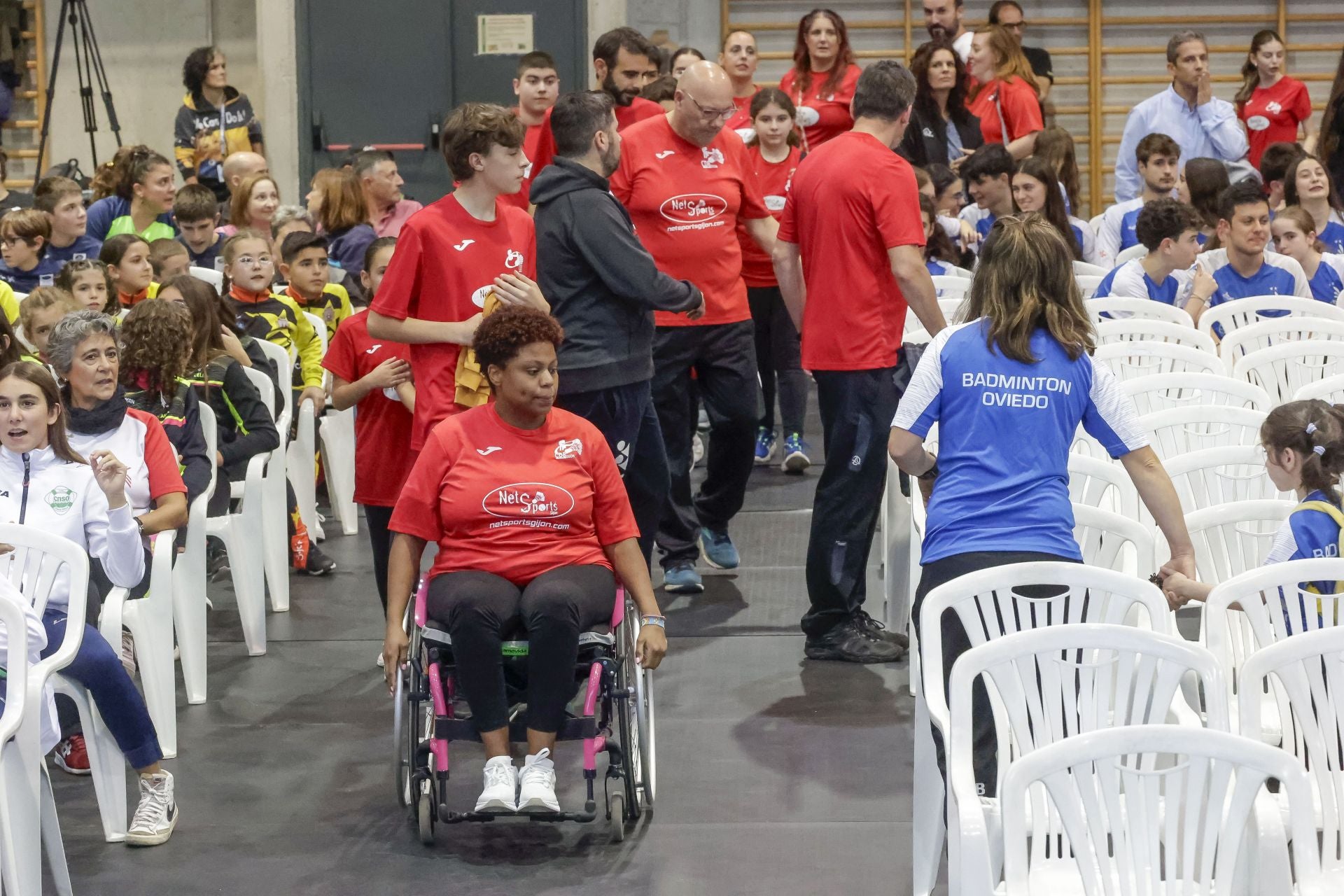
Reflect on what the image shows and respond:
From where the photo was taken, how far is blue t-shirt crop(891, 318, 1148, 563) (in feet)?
10.3

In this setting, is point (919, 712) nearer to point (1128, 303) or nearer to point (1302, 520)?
point (1302, 520)

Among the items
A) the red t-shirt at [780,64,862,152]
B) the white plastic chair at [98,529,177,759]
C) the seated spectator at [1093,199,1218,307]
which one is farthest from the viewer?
the red t-shirt at [780,64,862,152]

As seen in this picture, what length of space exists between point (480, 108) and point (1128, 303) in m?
2.73

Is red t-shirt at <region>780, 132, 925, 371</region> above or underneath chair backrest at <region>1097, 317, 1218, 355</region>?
above

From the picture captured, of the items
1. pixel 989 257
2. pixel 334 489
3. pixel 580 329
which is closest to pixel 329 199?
pixel 334 489

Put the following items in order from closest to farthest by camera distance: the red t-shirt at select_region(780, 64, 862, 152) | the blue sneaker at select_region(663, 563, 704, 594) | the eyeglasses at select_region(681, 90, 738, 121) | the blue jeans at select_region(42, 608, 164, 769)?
1. the blue jeans at select_region(42, 608, 164, 769)
2. the eyeglasses at select_region(681, 90, 738, 121)
3. the blue sneaker at select_region(663, 563, 704, 594)
4. the red t-shirt at select_region(780, 64, 862, 152)

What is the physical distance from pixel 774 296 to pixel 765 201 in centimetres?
43

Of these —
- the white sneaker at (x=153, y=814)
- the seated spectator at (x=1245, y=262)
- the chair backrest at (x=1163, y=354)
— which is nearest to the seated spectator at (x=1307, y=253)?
the seated spectator at (x=1245, y=262)

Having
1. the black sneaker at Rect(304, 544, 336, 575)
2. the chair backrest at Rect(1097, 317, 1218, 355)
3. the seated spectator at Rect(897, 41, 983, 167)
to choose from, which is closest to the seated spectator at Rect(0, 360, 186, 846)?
the black sneaker at Rect(304, 544, 336, 575)

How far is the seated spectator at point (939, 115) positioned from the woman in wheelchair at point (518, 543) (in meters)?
4.83

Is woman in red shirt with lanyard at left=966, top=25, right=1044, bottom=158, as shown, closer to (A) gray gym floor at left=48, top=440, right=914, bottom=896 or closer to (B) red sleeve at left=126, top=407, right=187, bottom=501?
(A) gray gym floor at left=48, top=440, right=914, bottom=896

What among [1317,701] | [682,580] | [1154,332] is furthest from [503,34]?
[1317,701]

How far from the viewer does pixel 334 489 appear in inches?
260

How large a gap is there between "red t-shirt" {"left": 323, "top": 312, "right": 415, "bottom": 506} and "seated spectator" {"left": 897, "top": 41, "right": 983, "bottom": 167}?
425cm
